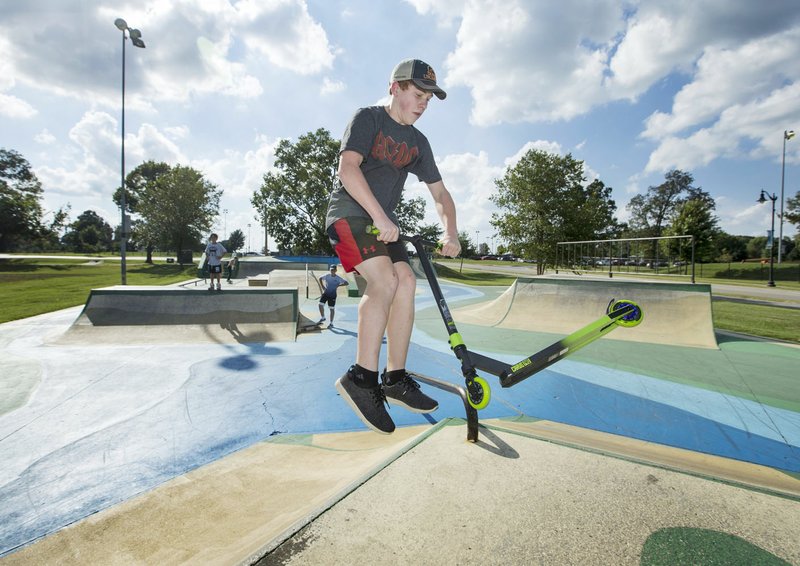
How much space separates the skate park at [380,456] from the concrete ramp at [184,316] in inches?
5.1

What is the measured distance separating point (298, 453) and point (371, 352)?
1.65 metres

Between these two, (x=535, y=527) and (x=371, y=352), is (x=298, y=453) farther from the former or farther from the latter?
(x=535, y=527)

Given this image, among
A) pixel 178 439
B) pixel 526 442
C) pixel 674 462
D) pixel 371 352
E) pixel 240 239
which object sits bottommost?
pixel 178 439

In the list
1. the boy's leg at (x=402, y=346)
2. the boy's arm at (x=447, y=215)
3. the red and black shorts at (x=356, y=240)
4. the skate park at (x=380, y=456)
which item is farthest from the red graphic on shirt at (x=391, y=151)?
the skate park at (x=380, y=456)

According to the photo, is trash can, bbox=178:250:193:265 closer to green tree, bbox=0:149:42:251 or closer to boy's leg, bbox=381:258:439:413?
green tree, bbox=0:149:42:251

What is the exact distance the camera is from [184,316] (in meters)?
8.76

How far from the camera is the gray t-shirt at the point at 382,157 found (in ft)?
7.79

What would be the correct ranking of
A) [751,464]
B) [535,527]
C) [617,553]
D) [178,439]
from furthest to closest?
[178,439]
[751,464]
[535,527]
[617,553]

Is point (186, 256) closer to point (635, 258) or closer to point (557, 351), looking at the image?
point (635, 258)

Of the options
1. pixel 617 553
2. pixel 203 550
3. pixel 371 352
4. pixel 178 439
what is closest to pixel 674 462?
pixel 617 553

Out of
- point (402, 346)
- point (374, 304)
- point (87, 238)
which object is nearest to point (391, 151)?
point (374, 304)

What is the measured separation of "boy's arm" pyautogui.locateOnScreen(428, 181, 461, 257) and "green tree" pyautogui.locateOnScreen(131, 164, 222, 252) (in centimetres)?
4877

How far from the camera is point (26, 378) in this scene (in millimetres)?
5246

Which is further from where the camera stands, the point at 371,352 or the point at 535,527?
the point at 371,352
